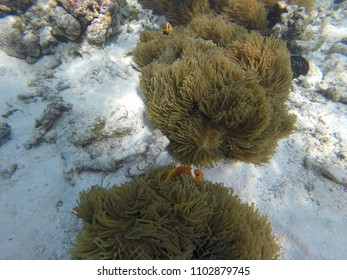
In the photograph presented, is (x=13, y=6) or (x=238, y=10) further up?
(x=238, y=10)

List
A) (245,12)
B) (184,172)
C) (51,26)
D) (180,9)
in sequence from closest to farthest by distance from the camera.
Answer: (184,172), (51,26), (245,12), (180,9)

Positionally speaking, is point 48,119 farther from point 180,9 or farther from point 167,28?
point 180,9

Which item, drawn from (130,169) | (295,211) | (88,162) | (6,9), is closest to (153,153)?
(130,169)

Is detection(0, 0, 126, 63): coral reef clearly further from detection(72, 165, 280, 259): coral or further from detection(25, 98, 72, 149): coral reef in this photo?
detection(72, 165, 280, 259): coral

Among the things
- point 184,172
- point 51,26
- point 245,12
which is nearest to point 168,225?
point 184,172

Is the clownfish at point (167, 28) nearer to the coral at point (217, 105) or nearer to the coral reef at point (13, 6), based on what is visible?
the coral at point (217, 105)

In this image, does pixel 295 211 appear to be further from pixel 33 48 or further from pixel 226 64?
pixel 33 48
